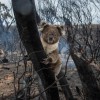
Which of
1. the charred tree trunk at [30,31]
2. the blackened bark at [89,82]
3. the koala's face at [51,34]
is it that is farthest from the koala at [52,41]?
the blackened bark at [89,82]

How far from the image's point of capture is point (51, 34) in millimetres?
5445

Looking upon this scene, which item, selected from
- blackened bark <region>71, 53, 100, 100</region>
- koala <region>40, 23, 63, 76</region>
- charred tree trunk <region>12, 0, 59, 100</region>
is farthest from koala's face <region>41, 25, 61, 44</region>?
blackened bark <region>71, 53, 100, 100</region>

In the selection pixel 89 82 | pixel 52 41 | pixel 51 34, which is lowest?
pixel 89 82

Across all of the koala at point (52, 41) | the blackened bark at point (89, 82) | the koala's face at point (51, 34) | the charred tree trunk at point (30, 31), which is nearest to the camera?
the charred tree trunk at point (30, 31)

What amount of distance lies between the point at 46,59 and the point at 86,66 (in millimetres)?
2626

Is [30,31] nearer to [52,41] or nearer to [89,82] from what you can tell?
[52,41]

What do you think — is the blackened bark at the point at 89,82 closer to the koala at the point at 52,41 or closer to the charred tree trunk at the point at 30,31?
the koala at the point at 52,41

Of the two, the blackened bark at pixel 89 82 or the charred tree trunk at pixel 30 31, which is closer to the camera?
the charred tree trunk at pixel 30 31

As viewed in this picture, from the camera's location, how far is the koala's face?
5402mm

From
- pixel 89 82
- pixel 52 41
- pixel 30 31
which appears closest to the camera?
pixel 30 31

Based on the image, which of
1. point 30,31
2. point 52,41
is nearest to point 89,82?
point 52,41

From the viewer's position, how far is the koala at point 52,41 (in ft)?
16.6

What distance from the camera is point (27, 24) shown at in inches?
153

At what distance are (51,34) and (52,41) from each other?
142 millimetres
